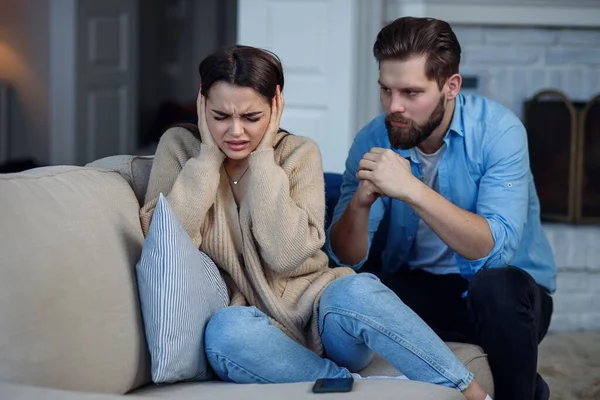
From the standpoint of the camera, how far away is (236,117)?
6.48 ft

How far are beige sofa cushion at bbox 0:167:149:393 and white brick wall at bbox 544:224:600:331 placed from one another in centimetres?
266

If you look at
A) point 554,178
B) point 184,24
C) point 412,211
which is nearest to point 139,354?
point 412,211

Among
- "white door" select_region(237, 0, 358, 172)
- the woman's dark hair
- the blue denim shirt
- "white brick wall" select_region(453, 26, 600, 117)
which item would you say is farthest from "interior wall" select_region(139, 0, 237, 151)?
the woman's dark hair

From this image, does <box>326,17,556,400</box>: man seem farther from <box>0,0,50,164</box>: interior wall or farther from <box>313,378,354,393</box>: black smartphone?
<box>0,0,50,164</box>: interior wall

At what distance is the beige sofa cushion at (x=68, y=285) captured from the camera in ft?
4.89

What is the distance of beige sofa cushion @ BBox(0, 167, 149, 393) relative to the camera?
1490mm

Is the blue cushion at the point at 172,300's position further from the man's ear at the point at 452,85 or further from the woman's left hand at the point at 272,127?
the man's ear at the point at 452,85

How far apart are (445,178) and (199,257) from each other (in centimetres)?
74

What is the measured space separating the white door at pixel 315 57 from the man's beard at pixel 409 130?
1758 millimetres

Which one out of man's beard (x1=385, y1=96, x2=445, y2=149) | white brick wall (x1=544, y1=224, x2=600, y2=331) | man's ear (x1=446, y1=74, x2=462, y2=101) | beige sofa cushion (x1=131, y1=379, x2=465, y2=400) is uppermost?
man's ear (x1=446, y1=74, x2=462, y2=101)

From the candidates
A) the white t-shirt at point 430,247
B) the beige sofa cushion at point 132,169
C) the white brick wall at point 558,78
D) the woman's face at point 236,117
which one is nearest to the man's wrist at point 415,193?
the white t-shirt at point 430,247

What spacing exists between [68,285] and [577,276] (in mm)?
2992

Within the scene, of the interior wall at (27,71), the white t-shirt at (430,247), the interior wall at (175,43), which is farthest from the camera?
the interior wall at (175,43)

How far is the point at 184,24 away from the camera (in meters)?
6.54
